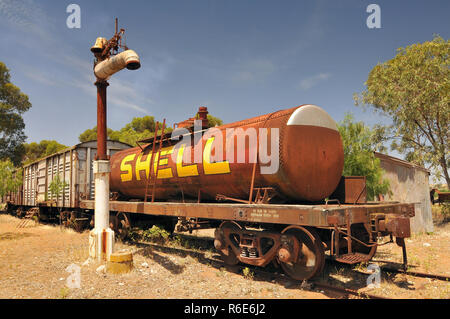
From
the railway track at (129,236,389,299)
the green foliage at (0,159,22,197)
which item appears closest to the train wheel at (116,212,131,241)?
the railway track at (129,236,389,299)

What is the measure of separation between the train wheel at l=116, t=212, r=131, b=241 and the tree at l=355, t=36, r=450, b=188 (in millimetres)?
16657

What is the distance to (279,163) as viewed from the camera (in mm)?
6195

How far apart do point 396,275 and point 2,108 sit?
128 ft

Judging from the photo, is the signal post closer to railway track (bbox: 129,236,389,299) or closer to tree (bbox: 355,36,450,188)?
railway track (bbox: 129,236,389,299)

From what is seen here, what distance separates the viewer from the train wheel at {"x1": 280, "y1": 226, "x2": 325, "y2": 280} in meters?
5.90

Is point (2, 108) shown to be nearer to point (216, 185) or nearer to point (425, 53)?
point (216, 185)

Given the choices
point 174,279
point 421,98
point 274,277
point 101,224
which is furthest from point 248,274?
point 421,98

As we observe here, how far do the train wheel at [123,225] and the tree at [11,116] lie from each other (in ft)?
101

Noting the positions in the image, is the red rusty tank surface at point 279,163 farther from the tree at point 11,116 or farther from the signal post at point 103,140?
the tree at point 11,116

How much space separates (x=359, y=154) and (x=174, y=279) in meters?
7.89
